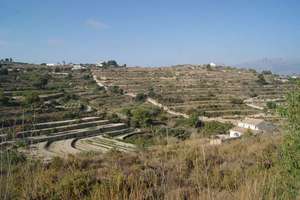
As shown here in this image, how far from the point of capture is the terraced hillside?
121ft

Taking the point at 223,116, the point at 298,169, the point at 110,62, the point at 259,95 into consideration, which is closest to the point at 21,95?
the point at 223,116

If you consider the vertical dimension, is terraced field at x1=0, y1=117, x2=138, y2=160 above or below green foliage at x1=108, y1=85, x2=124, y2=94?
below

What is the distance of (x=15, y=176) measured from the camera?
3.23 metres

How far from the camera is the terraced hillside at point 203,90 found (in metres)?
37.0

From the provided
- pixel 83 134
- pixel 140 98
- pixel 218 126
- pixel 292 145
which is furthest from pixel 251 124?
pixel 292 145

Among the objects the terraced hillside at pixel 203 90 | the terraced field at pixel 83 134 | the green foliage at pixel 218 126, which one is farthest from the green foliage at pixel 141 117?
the green foliage at pixel 218 126

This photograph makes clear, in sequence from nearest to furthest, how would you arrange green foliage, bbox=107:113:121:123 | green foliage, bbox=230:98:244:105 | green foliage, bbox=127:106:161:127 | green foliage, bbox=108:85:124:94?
green foliage, bbox=127:106:161:127 → green foliage, bbox=107:113:121:123 → green foliage, bbox=230:98:244:105 → green foliage, bbox=108:85:124:94

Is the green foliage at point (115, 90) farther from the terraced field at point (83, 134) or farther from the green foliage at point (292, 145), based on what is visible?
the green foliage at point (292, 145)

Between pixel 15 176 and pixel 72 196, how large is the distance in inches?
21.7

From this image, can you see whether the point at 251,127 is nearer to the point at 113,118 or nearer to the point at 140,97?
the point at 113,118

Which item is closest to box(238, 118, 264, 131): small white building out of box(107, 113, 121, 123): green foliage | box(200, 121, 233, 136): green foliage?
box(200, 121, 233, 136): green foliage

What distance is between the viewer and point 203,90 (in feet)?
153

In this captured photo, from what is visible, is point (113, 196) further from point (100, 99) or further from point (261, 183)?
point (100, 99)

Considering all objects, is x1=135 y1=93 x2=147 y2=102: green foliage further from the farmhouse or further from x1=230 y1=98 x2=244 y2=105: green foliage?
the farmhouse
